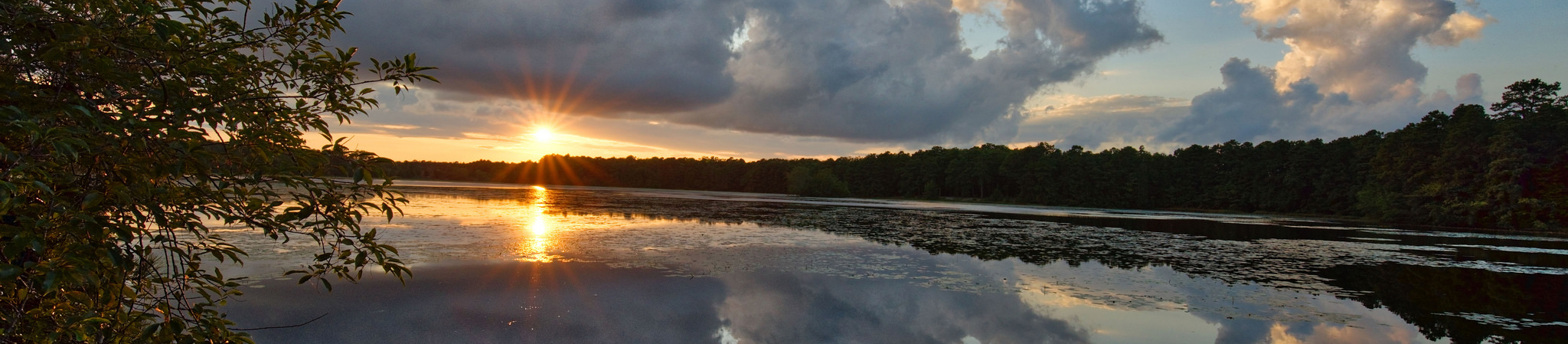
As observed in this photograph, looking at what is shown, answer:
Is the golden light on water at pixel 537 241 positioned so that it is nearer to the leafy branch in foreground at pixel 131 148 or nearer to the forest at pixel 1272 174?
the forest at pixel 1272 174

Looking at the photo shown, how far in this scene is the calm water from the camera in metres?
10.3

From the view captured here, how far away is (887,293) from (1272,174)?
99.8 metres

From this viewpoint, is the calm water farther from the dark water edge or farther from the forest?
the forest

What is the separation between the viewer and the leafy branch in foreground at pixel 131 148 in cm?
260

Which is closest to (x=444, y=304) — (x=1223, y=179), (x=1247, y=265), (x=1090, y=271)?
(x=1090, y=271)

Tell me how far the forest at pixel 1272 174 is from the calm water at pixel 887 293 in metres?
3.63

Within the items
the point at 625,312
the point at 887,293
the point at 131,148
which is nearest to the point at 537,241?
the point at 625,312

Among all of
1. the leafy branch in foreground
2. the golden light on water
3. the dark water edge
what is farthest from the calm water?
the leafy branch in foreground

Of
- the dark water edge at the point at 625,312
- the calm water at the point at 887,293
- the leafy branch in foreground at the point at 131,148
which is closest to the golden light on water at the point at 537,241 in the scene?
the calm water at the point at 887,293

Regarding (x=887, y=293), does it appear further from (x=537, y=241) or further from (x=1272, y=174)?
(x=1272, y=174)

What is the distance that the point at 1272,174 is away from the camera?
92125mm

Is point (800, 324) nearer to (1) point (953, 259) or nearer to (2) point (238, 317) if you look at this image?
(2) point (238, 317)

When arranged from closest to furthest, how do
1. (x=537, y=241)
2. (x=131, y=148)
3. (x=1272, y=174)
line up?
1. (x=131, y=148)
2. (x=537, y=241)
3. (x=1272, y=174)

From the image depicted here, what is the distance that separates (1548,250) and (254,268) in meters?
43.2
